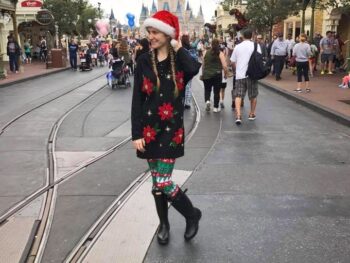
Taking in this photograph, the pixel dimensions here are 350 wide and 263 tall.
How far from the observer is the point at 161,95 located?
3.57 m

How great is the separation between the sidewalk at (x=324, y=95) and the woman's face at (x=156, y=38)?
6642 mm

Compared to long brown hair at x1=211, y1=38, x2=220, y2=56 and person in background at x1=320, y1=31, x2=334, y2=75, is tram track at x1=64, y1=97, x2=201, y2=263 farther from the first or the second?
person in background at x1=320, y1=31, x2=334, y2=75

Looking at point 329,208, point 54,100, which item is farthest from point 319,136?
point 54,100

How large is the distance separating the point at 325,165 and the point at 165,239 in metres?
3.23

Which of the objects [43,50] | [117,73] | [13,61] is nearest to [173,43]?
[117,73]

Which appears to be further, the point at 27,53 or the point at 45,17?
the point at 27,53

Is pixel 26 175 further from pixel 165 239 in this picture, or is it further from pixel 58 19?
pixel 58 19

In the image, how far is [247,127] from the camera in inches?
357

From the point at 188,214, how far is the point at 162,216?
0.71 feet

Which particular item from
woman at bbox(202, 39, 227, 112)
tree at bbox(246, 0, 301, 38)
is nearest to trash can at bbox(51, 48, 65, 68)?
tree at bbox(246, 0, 301, 38)

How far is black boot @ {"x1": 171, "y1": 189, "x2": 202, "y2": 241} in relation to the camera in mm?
3868

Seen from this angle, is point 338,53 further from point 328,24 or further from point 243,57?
point 243,57

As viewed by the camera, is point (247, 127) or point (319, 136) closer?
point (319, 136)

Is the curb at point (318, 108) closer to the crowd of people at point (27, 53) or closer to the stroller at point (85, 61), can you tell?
the crowd of people at point (27, 53)
